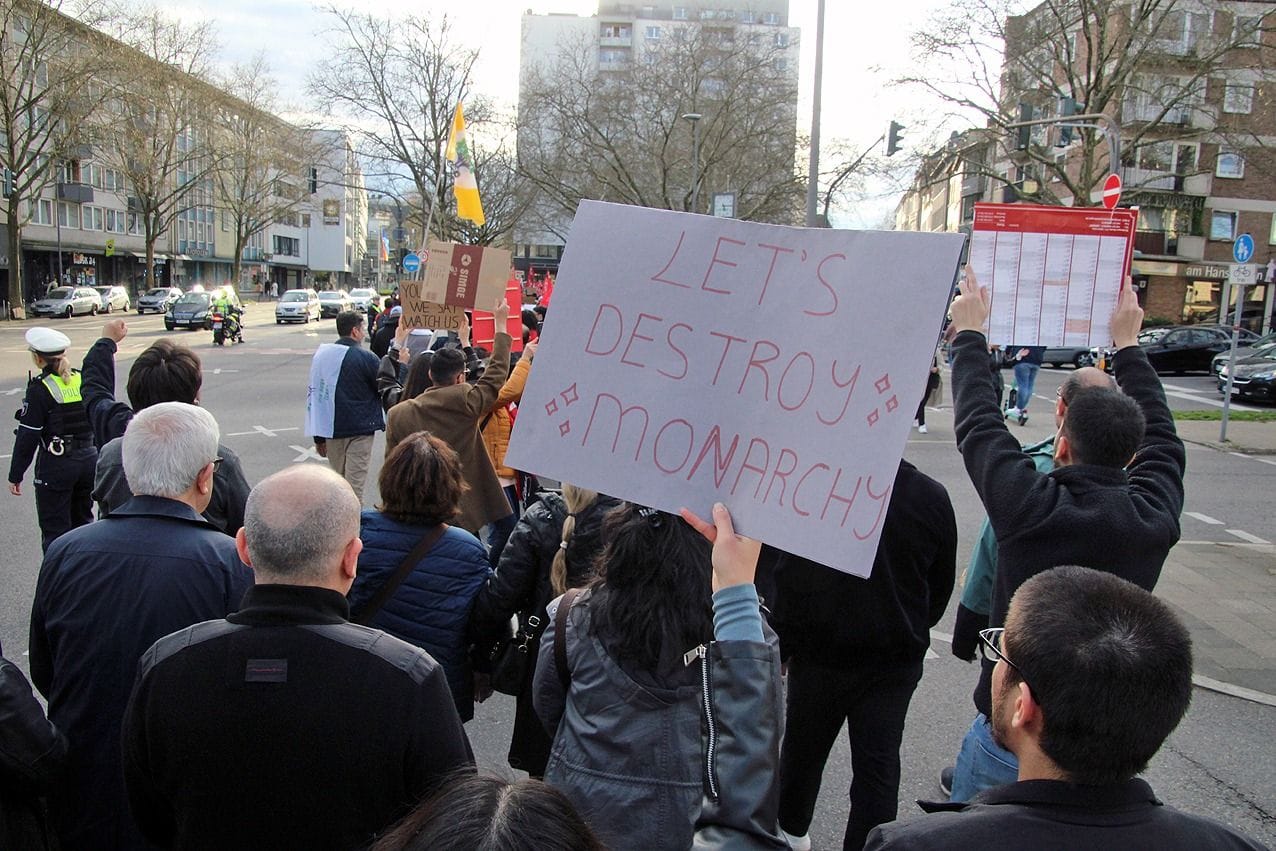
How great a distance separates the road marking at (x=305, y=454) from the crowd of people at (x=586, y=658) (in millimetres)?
7548

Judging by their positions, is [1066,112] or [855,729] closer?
[855,729]

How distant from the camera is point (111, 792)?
243 centimetres

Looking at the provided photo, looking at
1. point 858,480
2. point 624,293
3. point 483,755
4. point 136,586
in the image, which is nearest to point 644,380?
point 624,293

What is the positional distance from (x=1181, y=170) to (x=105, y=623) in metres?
49.1

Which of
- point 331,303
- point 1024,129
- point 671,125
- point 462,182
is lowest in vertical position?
point 331,303

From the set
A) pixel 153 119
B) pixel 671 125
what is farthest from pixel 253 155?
pixel 671 125

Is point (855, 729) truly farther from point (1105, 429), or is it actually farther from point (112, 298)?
point (112, 298)

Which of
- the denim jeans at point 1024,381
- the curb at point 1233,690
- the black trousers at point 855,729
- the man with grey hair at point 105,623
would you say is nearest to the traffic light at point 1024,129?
the denim jeans at point 1024,381

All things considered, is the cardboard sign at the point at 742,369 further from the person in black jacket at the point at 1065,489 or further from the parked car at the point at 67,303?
the parked car at the point at 67,303

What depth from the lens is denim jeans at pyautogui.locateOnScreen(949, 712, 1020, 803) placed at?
2.63 meters

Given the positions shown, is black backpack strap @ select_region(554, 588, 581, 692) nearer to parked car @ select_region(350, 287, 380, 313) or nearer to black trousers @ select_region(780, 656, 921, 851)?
black trousers @ select_region(780, 656, 921, 851)

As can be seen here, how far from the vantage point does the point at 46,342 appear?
5.93 metres

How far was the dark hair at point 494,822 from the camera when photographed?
101 cm

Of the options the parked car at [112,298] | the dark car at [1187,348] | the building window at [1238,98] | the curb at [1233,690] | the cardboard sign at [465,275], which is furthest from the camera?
the parked car at [112,298]
